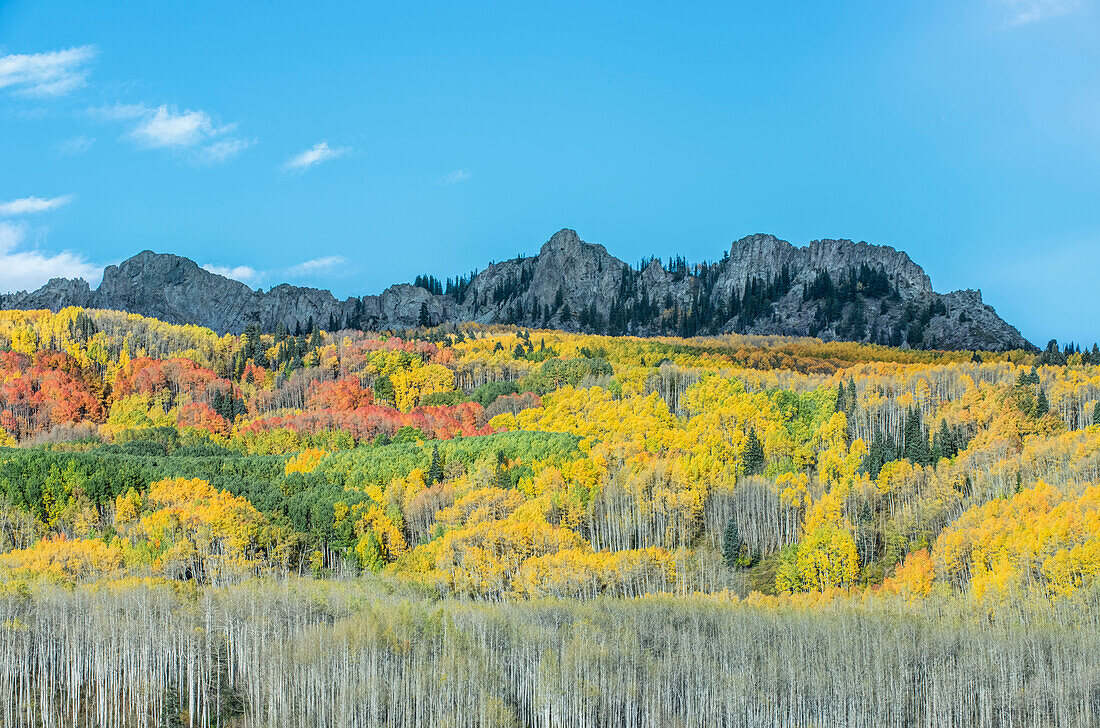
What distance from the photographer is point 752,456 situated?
147250mm

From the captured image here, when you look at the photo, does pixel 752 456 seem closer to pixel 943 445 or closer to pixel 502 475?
pixel 943 445

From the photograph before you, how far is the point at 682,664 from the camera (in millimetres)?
80875

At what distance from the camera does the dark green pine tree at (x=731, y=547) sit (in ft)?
393

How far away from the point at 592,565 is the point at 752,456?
42.0m

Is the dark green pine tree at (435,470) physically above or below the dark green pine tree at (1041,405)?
below

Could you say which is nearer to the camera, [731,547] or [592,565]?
[592,565]

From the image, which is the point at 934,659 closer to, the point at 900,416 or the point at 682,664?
the point at 682,664


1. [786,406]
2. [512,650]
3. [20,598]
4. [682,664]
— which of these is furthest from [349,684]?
[786,406]

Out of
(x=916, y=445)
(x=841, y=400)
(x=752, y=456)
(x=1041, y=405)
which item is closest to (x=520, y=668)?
(x=752, y=456)

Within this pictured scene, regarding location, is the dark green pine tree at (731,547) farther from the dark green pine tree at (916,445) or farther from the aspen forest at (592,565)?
the dark green pine tree at (916,445)

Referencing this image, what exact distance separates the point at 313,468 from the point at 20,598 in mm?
72014

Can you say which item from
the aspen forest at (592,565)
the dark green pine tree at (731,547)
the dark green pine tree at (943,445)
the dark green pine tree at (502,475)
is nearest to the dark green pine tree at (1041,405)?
the aspen forest at (592,565)

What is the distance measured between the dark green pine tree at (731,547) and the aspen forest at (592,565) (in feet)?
2.08

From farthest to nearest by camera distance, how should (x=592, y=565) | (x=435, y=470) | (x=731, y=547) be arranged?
(x=435, y=470) → (x=731, y=547) → (x=592, y=565)
